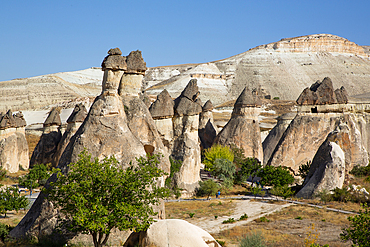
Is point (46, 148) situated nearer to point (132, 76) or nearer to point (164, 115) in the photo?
point (164, 115)

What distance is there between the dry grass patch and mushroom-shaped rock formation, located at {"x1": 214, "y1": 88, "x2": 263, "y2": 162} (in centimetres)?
970

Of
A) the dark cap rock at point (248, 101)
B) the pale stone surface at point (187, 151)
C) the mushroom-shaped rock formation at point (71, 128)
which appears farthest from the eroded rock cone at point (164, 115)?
the dark cap rock at point (248, 101)

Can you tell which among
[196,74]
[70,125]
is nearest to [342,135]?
[70,125]

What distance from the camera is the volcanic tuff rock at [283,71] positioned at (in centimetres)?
11169

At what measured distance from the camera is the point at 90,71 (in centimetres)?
17112

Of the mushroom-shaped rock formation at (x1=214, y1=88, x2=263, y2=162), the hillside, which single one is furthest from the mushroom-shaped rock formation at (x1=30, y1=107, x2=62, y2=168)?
the hillside

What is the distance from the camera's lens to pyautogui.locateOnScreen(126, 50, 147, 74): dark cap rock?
16766 millimetres

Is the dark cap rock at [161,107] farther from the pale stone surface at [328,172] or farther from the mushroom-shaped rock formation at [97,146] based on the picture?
the mushroom-shaped rock formation at [97,146]

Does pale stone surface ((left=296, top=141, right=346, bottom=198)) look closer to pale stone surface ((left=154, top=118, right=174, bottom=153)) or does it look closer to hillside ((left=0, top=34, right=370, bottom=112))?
pale stone surface ((left=154, top=118, right=174, bottom=153))

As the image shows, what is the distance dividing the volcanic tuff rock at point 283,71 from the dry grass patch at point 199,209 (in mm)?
80709

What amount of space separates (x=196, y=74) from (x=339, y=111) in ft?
307

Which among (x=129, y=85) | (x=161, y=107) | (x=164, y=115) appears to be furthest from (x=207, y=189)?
(x=129, y=85)

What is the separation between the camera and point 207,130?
36688 millimetres

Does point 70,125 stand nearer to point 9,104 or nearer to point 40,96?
point 9,104
